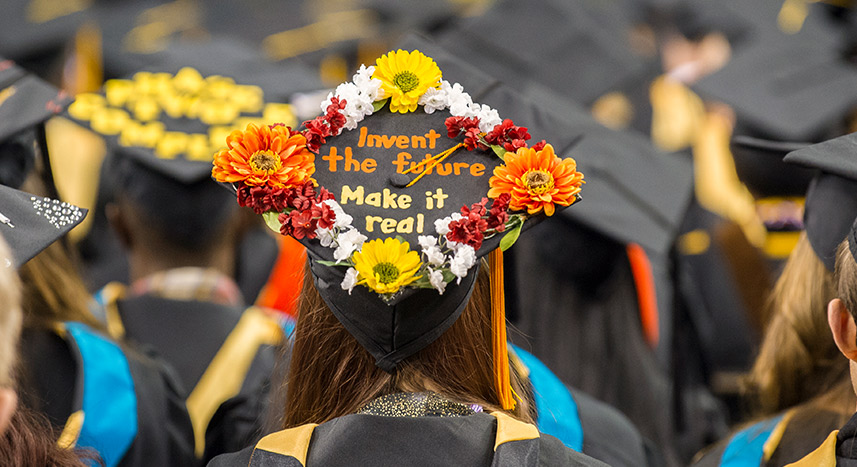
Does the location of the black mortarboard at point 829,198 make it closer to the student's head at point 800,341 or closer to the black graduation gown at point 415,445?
the student's head at point 800,341

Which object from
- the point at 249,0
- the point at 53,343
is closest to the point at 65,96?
the point at 53,343

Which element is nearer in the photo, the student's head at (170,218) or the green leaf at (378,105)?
the green leaf at (378,105)

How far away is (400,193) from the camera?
1.57 meters

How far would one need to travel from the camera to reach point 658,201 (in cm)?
290

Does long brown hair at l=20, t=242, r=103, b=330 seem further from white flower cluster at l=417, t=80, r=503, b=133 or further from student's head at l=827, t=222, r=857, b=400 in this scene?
student's head at l=827, t=222, r=857, b=400

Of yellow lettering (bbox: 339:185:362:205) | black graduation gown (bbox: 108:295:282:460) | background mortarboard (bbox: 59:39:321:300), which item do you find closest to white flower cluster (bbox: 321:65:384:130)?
yellow lettering (bbox: 339:185:362:205)

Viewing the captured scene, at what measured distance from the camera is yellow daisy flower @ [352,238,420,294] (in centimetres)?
145

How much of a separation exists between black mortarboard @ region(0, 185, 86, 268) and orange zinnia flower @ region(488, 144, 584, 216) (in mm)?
756

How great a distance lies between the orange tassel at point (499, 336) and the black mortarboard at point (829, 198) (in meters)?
0.62

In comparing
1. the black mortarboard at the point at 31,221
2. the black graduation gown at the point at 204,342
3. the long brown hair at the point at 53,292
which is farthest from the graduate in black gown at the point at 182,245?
the black mortarboard at the point at 31,221

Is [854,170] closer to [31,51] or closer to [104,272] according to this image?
[104,272]

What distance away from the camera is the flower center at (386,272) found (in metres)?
1.45

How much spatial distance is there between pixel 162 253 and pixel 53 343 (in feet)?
2.51

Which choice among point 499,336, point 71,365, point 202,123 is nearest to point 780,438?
point 499,336
